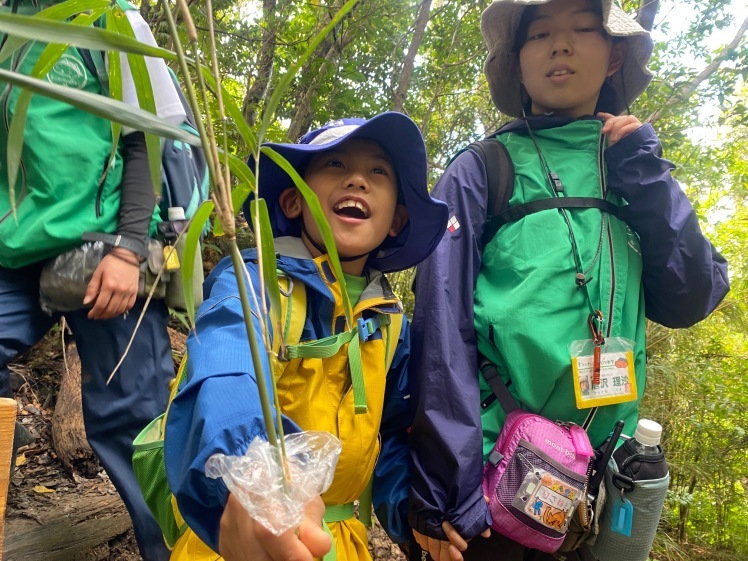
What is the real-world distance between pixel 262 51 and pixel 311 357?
391 centimetres

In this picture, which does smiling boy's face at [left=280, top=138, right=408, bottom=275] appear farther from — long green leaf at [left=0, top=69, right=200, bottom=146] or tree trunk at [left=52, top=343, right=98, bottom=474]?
tree trunk at [left=52, top=343, right=98, bottom=474]

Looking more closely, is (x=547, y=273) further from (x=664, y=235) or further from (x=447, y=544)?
(x=447, y=544)

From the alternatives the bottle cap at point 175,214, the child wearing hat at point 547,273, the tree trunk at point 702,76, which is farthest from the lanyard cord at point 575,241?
the tree trunk at point 702,76

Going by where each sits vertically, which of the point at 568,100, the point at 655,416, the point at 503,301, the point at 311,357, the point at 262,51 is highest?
the point at 262,51

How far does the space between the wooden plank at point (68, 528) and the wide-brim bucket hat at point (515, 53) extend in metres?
2.51

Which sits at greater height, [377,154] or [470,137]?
[470,137]

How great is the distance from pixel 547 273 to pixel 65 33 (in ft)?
4.33

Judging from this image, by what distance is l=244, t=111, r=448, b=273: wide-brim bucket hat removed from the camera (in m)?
1.44

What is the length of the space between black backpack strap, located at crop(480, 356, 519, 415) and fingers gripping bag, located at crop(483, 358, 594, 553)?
0.06 m

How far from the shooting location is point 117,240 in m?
1.64

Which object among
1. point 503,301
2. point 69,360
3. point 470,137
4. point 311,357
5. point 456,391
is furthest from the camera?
point 470,137

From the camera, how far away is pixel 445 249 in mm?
1515

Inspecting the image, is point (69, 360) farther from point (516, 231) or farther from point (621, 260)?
point (621, 260)

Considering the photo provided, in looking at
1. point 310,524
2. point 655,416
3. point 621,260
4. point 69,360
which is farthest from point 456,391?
point 655,416
